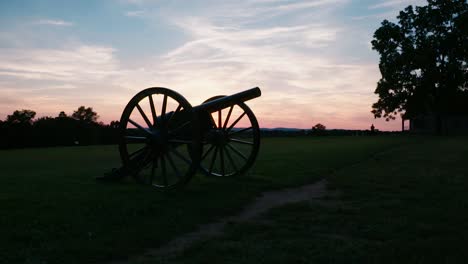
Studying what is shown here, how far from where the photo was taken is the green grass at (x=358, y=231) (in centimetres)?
518

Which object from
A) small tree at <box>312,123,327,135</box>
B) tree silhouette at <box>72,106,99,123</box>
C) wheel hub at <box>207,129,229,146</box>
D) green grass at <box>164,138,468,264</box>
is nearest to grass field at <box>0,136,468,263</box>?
green grass at <box>164,138,468,264</box>

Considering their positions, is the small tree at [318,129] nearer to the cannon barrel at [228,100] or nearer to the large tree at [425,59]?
the large tree at [425,59]

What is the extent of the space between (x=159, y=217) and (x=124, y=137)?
12.3 ft

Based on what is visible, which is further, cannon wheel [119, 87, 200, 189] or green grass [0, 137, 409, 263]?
cannon wheel [119, 87, 200, 189]

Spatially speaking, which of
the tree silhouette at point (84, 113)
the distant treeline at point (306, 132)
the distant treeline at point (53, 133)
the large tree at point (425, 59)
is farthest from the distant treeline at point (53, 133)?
the tree silhouette at point (84, 113)

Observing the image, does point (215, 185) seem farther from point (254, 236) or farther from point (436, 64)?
point (436, 64)

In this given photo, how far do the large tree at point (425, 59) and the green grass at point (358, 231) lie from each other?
39.1 meters

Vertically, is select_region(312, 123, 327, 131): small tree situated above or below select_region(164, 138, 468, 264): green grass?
above

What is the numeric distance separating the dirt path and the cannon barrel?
2.48 meters

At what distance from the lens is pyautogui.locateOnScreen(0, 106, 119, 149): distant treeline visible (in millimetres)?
35597

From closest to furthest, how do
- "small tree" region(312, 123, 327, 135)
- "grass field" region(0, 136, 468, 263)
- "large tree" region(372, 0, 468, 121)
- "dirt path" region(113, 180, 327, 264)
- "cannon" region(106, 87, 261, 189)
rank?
"grass field" region(0, 136, 468, 263) < "dirt path" region(113, 180, 327, 264) < "cannon" region(106, 87, 261, 189) < "large tree" region(372, 0, 468, 121) < "small tree" region(312, 123, 327, 135)

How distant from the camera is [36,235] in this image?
6.16 m

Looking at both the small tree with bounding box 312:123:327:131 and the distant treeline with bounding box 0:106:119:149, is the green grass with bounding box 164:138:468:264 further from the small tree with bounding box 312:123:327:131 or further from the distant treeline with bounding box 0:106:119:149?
→ the small tree with bounding box 312:123:327:131

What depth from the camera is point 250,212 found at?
793 centimetres
